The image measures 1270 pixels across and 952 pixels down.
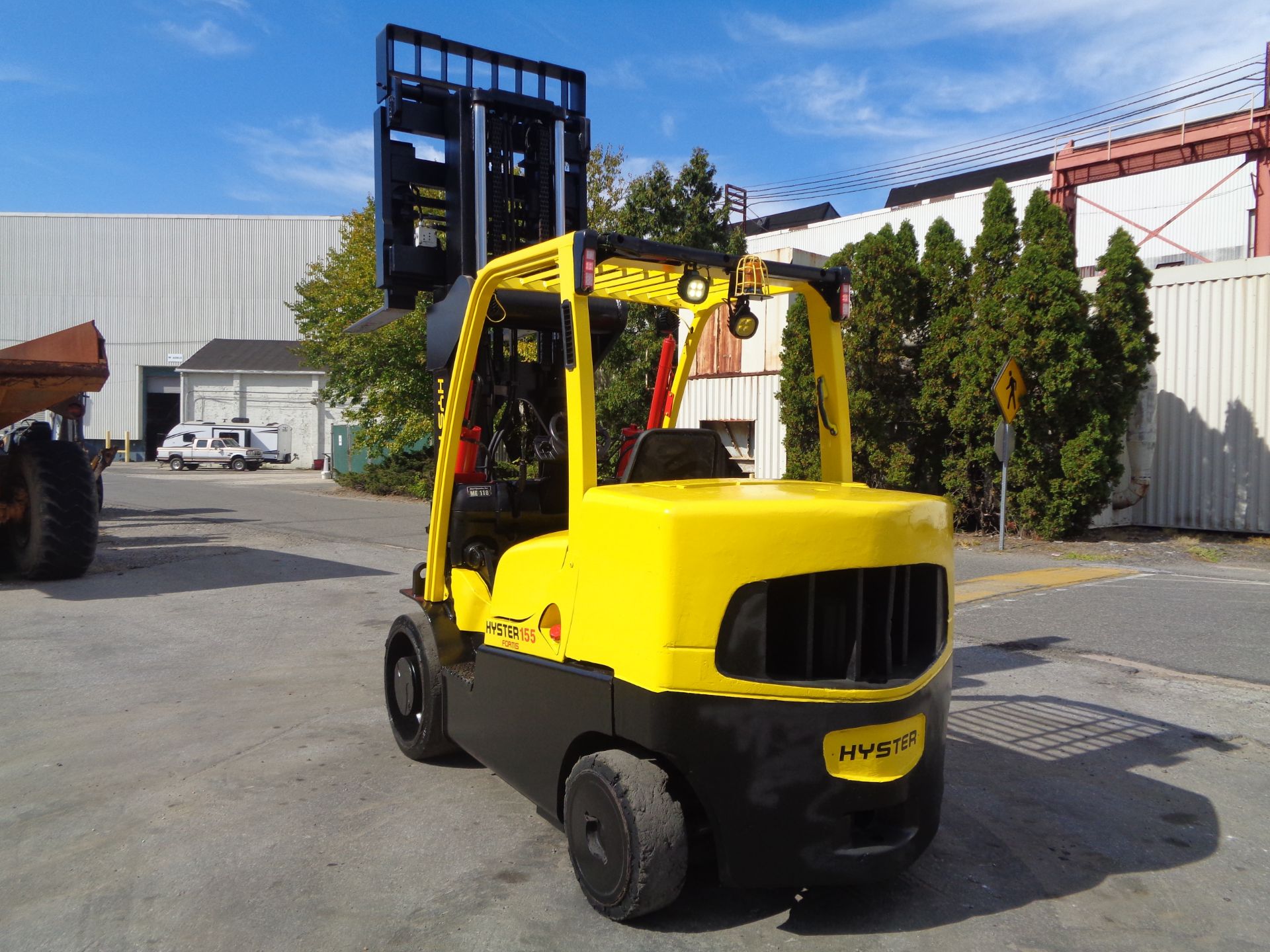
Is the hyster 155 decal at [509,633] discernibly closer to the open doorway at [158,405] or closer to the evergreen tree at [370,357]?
the evergreen tree at [370,357]

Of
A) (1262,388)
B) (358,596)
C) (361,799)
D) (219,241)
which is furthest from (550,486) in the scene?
(219,241)

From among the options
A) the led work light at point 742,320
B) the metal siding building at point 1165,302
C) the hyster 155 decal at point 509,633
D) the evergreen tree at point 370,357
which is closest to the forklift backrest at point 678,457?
the led work light at point 742,320

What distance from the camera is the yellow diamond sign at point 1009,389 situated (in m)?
14.7

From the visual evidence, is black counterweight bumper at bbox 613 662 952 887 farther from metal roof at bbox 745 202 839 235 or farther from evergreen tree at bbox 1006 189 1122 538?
metal roof at bbox 745 202 839 235

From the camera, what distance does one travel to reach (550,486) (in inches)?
204

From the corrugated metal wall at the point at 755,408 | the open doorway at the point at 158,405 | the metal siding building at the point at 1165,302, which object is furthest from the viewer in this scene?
the open doorway at the point at 158,405

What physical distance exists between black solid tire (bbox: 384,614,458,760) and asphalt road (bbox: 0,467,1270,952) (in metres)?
0.15

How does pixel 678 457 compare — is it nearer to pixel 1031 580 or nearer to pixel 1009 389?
pixel 1031 580

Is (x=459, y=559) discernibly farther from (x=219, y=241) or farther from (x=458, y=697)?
(x=219, y=241)

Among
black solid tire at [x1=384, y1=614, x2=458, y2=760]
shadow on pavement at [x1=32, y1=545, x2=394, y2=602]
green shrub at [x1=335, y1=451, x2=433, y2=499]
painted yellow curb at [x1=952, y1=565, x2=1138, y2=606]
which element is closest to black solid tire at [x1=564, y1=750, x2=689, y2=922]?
black solid tire at [x1=384, y1=614, x2=458, y2=760]

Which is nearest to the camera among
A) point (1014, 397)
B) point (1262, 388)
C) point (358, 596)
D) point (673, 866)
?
point (673, 866)

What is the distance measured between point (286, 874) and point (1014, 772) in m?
3.63

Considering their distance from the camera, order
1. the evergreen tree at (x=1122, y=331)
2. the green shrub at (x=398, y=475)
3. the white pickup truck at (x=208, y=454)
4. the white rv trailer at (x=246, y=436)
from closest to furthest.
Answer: the evergreen tree at (x=1122, y=331) → the green shrub at (x=398, y=475) → the white pickup truck at (x=208, y=454) → the white rv trailer at (x=246, y=436)

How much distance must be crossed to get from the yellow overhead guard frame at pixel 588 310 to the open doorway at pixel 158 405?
6032cm
